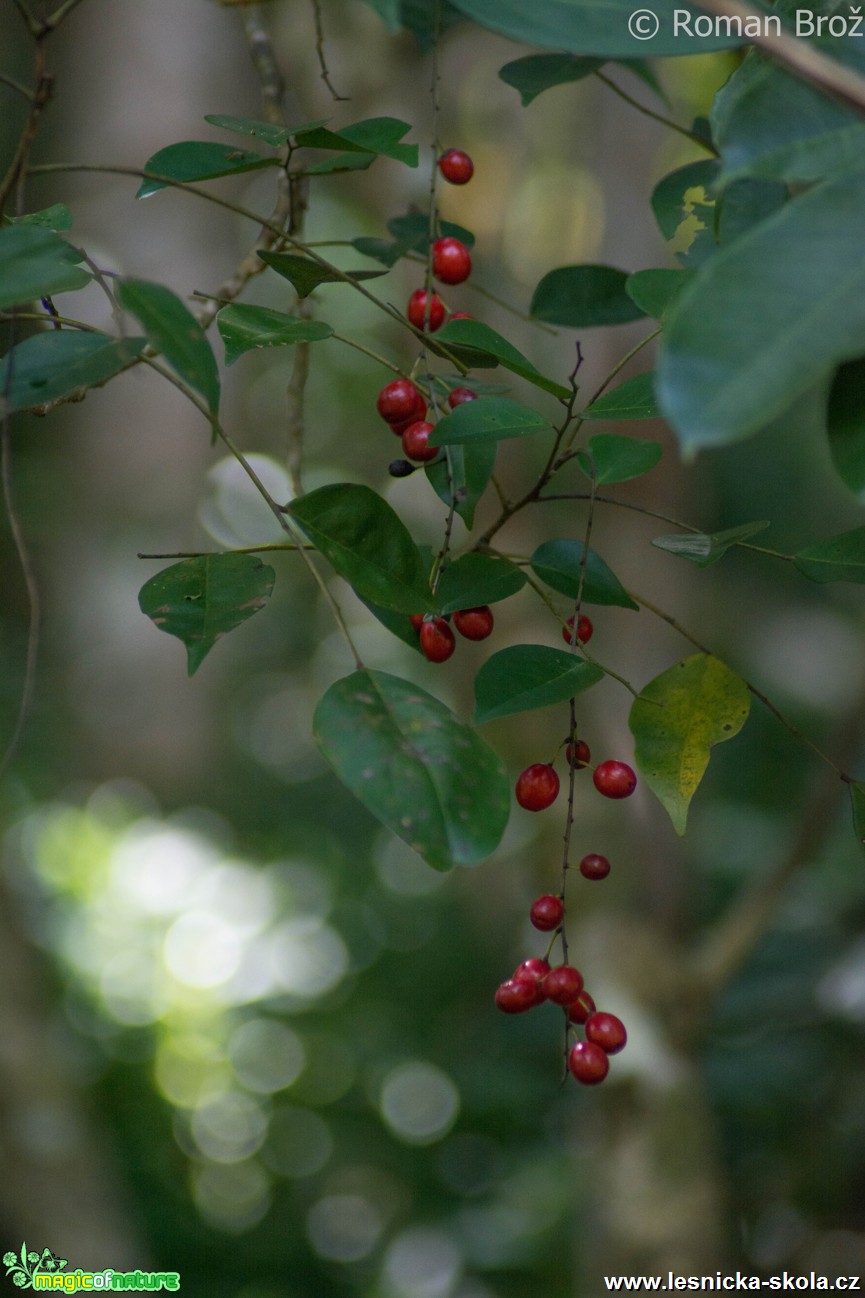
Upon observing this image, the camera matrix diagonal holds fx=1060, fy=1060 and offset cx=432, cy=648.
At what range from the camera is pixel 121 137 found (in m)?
3.80

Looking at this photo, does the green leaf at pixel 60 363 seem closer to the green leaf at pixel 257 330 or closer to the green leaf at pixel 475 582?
the green leaf at pixel 257 330

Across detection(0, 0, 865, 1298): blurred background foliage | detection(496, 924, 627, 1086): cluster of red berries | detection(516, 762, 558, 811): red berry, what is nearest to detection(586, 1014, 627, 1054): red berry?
detection(496, 924, 627, 1086): cluster of red berries

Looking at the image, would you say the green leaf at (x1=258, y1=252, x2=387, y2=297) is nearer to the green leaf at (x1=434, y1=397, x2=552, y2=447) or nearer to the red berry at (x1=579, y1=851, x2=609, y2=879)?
the green leaf at (x1=434, y1=397, x2=552, y2=447)

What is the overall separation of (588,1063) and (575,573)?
293 millimetres

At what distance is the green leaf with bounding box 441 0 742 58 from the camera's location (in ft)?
1.44

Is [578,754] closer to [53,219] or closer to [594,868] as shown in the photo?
[594,868]

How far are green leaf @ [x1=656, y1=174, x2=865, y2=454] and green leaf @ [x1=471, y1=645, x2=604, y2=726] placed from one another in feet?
0.73

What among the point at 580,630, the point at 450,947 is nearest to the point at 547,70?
the point at 580,630

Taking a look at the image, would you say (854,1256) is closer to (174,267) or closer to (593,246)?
(593,246)

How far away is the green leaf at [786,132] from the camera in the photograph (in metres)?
0.41

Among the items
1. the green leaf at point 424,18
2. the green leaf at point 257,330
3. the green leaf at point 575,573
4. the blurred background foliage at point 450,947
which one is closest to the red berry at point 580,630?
the green leaf at point 575,573

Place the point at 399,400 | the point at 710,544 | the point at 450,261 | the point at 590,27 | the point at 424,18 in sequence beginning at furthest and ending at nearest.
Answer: the point at 424,18, the point at 450,261, the point at 399,400, the point at 710,544, the point at 590,27

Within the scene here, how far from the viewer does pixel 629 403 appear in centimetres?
59

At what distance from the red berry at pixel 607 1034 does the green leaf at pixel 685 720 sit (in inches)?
5.5
